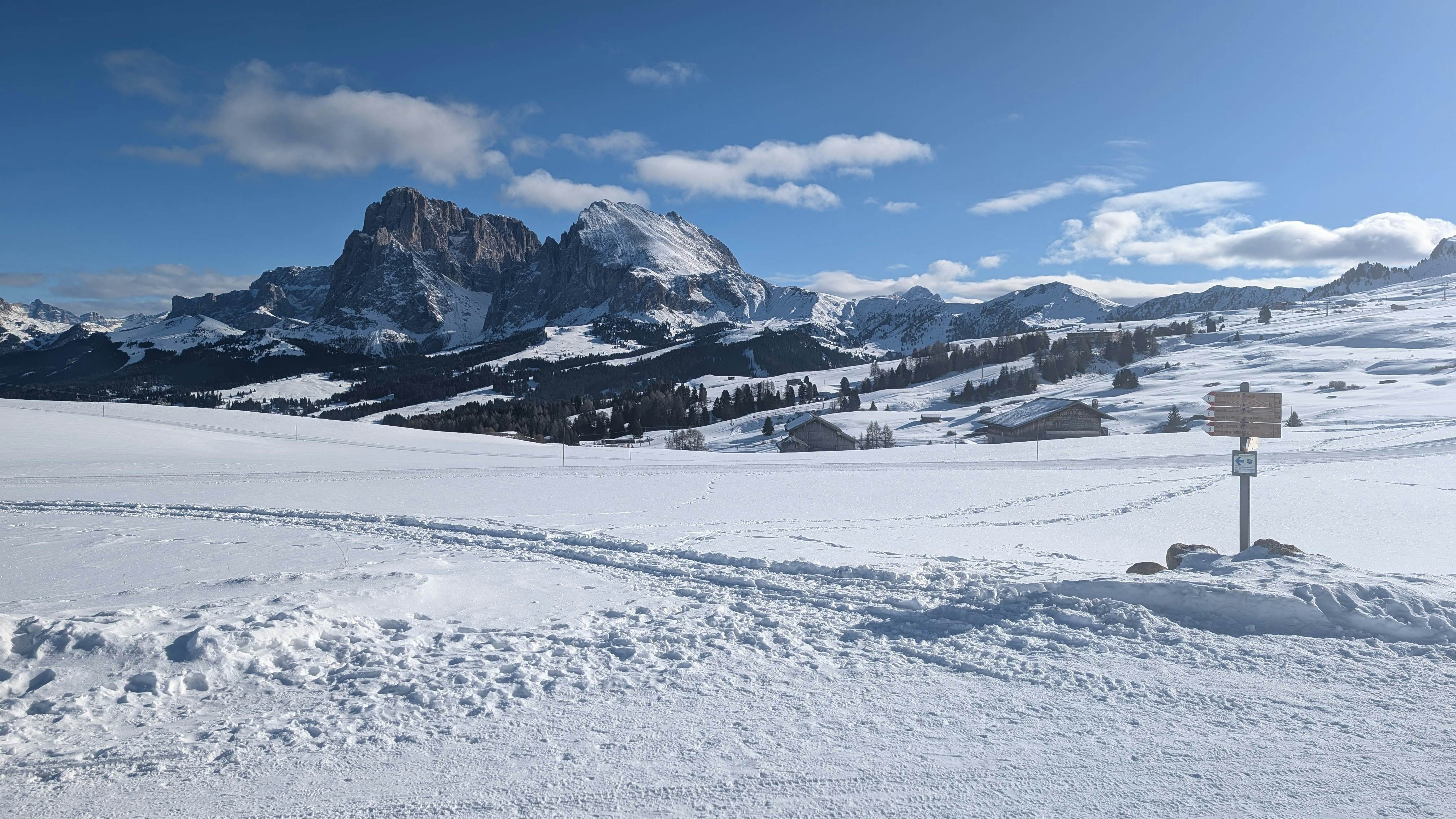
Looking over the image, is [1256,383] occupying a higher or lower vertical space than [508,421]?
higher

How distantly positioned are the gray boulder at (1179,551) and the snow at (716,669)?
1266 mm

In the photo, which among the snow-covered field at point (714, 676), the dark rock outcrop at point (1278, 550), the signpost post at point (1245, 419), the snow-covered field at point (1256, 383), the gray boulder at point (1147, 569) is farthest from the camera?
the snow-covered field at point (1256, 383)

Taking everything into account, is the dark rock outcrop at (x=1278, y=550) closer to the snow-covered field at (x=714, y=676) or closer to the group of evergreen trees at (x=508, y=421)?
the snow-covered field at (x=714, y=676)

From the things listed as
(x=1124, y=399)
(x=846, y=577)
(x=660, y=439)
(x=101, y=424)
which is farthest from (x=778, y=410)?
(x=846, y=577)

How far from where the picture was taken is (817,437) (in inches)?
3219

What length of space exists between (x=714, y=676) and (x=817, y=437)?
249ft

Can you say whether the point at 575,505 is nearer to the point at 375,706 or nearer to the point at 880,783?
the point at 375,706

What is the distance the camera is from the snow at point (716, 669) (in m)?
4.66

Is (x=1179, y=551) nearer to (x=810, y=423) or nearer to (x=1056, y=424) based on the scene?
(x=1056, y=424)

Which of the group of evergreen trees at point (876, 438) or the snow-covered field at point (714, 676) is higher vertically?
the snow-covered field at point (714, 676)

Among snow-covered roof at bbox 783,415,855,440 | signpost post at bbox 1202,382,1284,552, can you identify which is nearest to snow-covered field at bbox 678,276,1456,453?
snow-covered roof at bbox 783,415,855,440

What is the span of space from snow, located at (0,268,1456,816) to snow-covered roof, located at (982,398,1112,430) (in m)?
58.0

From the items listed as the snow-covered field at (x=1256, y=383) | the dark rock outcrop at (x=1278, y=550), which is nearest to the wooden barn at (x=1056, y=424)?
the snow-covered field at (x=1256, y=383)

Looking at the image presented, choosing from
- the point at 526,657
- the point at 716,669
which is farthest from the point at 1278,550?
the point at 526,657
